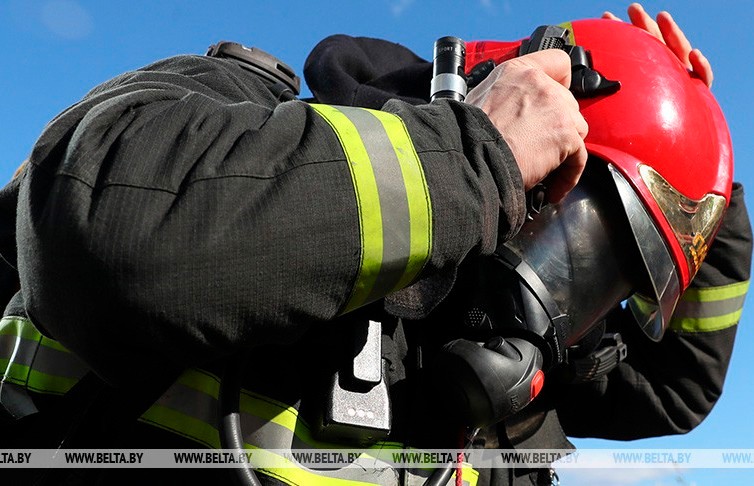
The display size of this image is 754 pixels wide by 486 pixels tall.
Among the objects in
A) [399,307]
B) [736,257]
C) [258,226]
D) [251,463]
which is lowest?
[736,257]

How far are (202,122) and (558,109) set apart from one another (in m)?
0.69

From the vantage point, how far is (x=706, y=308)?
2771 mm

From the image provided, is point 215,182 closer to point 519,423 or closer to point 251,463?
point 251,463

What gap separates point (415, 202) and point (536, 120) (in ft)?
1.28

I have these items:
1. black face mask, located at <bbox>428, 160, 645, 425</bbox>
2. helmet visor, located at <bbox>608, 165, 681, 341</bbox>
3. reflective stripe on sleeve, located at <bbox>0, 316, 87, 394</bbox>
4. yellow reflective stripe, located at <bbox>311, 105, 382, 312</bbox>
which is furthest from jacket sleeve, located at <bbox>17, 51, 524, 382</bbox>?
helmet visor, located at <bbox>608, 165, 681, 341</bbox>

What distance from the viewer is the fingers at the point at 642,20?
245 centimetres

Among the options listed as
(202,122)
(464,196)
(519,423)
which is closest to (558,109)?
(464,196)

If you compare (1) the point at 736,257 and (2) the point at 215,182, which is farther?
(1) the point at 736,257

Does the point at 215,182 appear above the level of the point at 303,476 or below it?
above

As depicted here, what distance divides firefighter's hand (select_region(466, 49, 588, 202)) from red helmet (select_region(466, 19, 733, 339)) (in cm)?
41

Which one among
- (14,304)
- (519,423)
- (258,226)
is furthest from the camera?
(519,423)

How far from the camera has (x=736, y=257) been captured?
9.13ft

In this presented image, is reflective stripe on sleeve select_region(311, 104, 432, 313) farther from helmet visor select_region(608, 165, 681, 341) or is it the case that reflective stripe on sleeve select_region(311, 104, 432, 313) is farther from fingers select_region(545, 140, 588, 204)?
helmet visor select_region(608, 165, 681, 341)

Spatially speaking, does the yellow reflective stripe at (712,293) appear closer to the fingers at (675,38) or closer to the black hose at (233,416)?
the fingers at (675,38)
